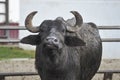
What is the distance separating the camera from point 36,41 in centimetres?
852

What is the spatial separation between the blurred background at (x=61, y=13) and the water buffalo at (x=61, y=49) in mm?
7367

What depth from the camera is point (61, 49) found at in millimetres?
8047

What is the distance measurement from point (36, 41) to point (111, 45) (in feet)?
28.5

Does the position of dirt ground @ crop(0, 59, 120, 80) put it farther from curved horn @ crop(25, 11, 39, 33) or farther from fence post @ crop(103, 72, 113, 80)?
curved horn @ crop(25, 11, 39, 33)

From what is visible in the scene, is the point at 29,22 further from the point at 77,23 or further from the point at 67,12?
the point at 67,12

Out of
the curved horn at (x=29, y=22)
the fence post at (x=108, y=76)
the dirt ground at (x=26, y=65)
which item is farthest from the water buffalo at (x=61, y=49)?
the dirt ground at (x=26, y=65)

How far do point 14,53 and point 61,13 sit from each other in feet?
6.79

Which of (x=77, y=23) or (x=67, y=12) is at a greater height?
(x=77, y=23)

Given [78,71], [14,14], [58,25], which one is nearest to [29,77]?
[78,71]

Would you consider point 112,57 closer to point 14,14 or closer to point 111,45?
point 111,45

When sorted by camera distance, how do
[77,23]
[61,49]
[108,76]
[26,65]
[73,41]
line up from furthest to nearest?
[26,65] < [108,76] < [77,23] < [73,41] < [61,49]

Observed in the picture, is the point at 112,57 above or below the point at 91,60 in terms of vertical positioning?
below

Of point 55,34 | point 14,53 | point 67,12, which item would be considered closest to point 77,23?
point 55,34

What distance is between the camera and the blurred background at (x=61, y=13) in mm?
17094
